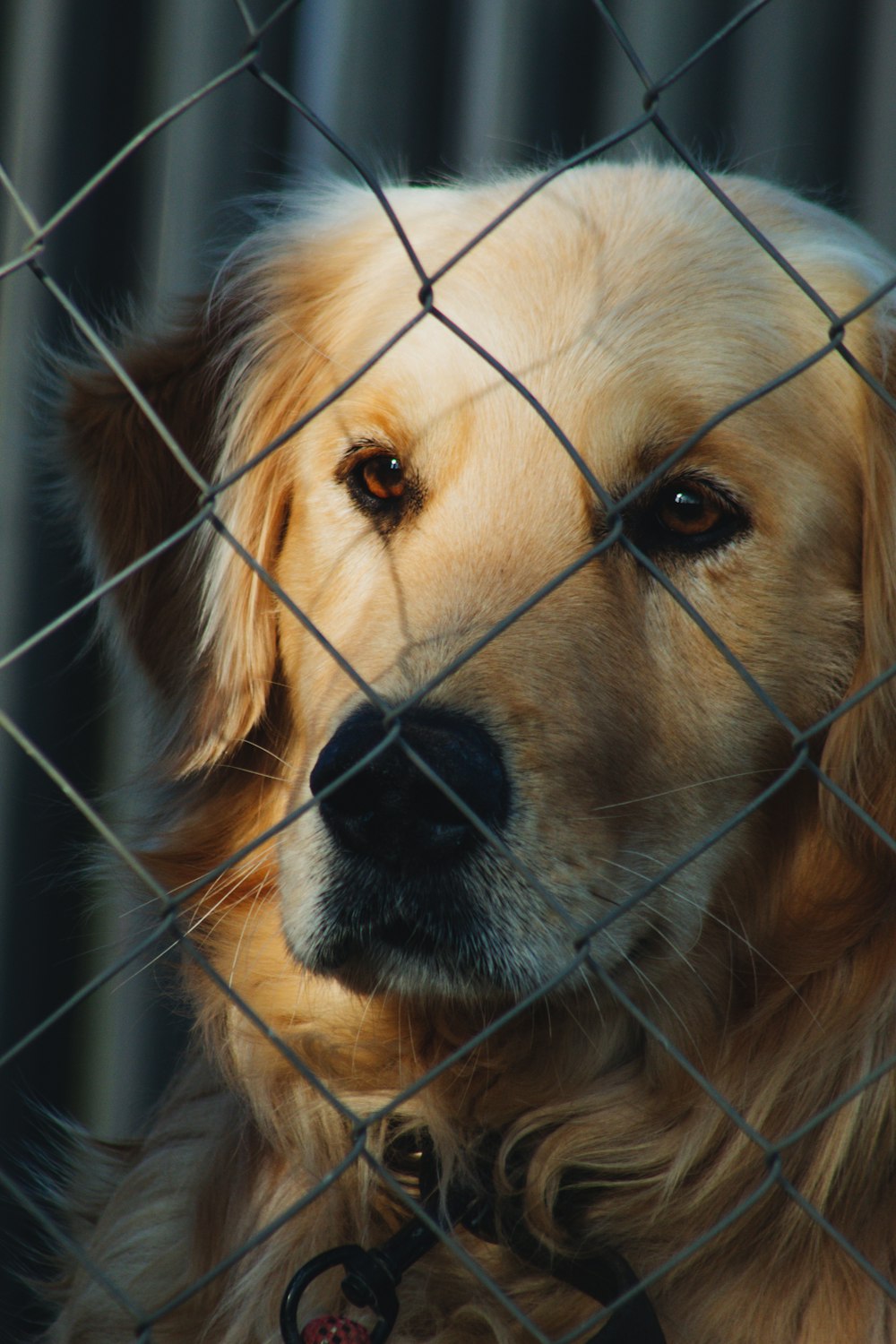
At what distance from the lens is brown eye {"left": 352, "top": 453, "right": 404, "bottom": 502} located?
1.85 m

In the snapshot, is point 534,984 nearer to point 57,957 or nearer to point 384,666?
Result: point 384,666

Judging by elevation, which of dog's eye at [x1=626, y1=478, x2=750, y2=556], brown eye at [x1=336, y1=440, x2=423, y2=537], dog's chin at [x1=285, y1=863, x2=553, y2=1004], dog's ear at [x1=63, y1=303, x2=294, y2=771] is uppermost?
dog's ear at [x1=63, y1=303, x2=294, y2=771]

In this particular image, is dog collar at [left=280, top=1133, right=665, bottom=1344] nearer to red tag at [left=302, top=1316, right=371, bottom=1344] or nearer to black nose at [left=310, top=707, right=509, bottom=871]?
red tag at [left=302, top=1316, right=371, bottom=1344]

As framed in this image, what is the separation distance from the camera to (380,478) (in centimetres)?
187

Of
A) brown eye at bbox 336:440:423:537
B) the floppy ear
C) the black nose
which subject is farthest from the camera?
brown eye at bbox 336:440:423:537

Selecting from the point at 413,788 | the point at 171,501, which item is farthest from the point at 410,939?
the point at 171,501

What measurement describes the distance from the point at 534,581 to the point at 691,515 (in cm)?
25

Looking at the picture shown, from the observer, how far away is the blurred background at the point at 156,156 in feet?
8.32

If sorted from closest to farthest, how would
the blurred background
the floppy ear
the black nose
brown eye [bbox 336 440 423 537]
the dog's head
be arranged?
the black nose → the dog's head → the floppy ear → brown eye [bbox 336 440 423 537] → the blurred background

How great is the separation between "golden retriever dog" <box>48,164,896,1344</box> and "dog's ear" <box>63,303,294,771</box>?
2 centimetres

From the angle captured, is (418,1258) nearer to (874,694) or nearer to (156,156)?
(874,694)

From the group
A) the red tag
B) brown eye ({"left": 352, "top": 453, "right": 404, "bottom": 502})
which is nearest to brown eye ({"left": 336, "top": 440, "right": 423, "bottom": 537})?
brown eye ({"left": 352, "top": 453, "right": 404, "bottom": 502})

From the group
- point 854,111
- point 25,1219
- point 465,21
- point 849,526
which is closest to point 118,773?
point 25,1219

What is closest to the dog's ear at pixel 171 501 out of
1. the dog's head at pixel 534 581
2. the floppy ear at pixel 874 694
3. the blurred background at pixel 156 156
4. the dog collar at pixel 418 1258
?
the dog's head at pixel 534 581
